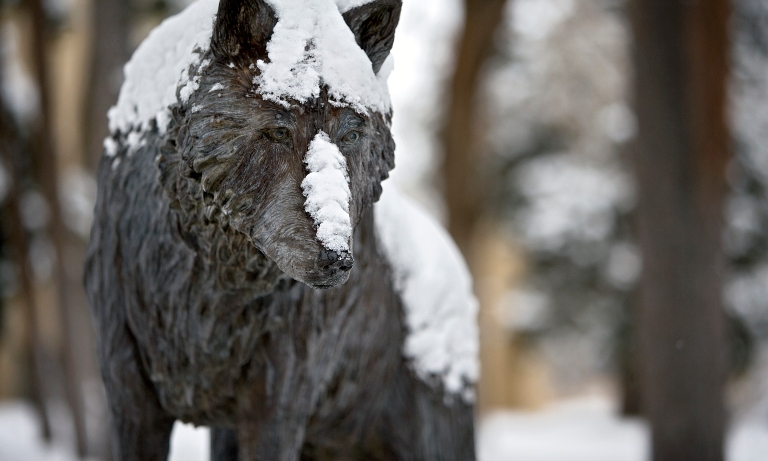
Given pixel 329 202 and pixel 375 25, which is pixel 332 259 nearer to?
pixel 329 202

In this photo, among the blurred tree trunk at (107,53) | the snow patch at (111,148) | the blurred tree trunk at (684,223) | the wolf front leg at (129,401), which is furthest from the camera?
the blurred tree trunk at (107,53)

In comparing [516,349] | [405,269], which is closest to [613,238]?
[516,349]

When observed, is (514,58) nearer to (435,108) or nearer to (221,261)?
(435,108)

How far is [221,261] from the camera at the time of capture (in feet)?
8.14

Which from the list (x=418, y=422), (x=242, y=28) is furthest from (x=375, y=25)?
(x=418, y=422)

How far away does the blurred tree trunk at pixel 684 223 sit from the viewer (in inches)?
236

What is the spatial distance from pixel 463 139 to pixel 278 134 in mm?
9007

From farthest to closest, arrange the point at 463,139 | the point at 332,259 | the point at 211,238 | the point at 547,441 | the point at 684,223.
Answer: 1. the point at 547,441
2. the point at 463,139
3. the point at 684,223
4. the point at 211,238
5. the point at 332,259

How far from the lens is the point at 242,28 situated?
2.15 m

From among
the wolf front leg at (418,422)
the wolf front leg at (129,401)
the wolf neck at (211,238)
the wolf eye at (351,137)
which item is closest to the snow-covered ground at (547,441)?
the wolf front leg at (418,422)

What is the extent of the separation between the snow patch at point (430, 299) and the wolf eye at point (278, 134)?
1.17m

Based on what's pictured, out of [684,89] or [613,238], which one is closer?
[684,89]

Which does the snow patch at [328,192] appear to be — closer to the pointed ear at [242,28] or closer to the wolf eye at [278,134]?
the wolf eye at [278,134]

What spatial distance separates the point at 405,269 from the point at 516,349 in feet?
51.4
